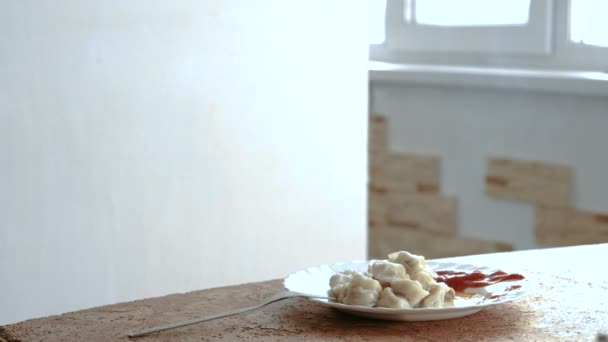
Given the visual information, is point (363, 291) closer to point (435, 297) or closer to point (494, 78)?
point (435, 297)

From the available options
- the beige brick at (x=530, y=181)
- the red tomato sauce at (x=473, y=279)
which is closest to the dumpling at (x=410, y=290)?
the red tomato sauce at (x=473, y=279)

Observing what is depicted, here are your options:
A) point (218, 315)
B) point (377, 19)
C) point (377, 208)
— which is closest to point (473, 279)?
point (218, 315)

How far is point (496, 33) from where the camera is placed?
316cm

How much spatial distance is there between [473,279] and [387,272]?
0.15m

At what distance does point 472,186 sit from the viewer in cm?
318

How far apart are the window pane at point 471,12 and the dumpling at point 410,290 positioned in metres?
2.22

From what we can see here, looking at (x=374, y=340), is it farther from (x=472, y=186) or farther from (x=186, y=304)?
(x=472, y=186)

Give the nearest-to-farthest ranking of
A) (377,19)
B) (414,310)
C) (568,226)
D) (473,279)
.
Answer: (414,310), (473,279), (568,226), (377,19)

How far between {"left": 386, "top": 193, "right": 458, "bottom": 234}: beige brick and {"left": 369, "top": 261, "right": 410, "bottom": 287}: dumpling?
2257 mm

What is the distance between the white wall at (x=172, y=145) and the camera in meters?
2.03

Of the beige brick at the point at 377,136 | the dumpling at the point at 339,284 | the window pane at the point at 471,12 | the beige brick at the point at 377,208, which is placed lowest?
the beige brick at the point at 377,208

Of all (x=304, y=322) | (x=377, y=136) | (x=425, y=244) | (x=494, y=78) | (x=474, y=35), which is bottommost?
(x=425, y=244)

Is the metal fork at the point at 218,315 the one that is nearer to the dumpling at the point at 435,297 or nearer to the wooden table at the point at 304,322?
the wooden table at the point at 304,322

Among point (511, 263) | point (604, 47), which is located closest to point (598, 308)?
point (511, 263)
